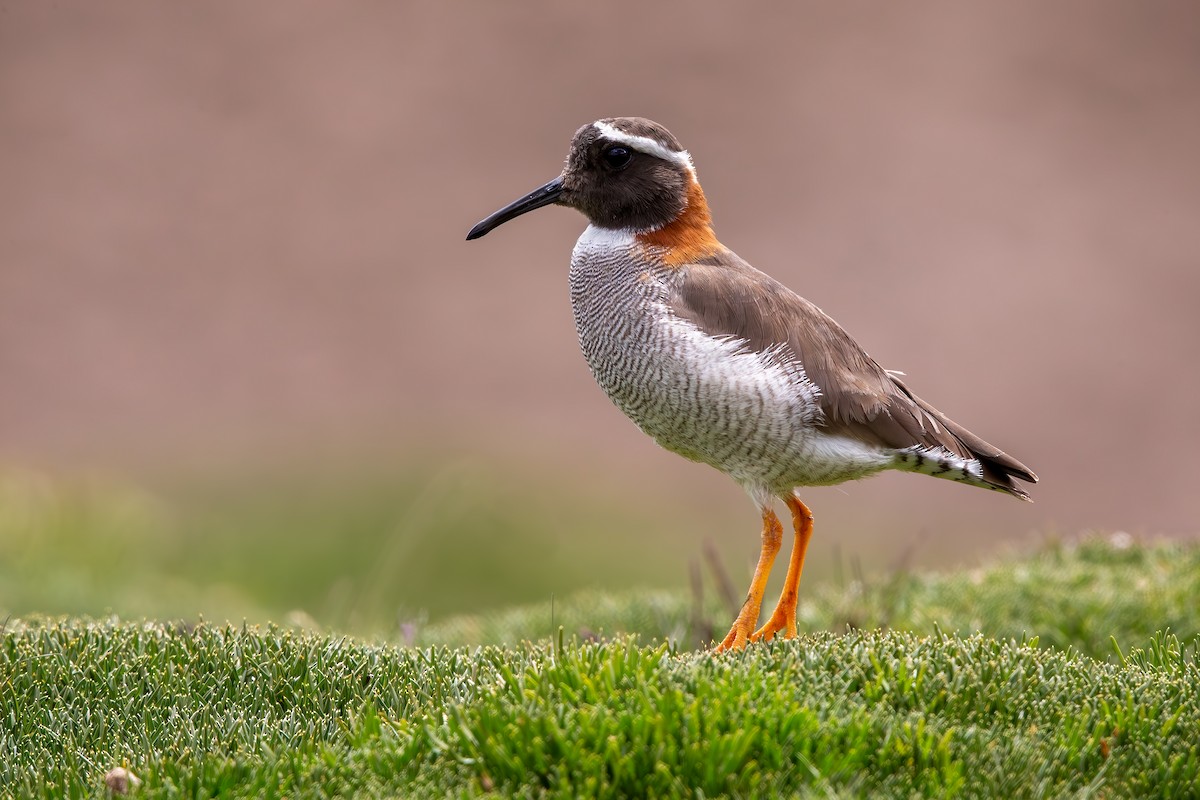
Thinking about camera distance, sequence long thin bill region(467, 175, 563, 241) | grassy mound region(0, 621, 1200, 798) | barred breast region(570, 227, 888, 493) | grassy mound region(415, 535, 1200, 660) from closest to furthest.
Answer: grassy mound region(0, 621, 1200, 798)
barred breast region(570, 227, 888, 493)
long thin bill region(467, 175, 563, 241)
grassy mound region(415, 535, 1200, 660)

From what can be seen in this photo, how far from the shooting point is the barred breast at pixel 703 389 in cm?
609

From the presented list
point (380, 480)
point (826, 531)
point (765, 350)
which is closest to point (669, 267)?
point (765, 350)

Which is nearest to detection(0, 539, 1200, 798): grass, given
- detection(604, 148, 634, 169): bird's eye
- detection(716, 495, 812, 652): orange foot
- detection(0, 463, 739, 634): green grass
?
detection(716, 495, 812, 652): orange foot

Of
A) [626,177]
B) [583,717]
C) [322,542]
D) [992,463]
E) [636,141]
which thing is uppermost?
[636,141]

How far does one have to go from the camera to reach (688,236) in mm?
6797

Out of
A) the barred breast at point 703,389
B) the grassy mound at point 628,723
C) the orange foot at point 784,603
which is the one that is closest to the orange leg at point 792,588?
the orange foot at point 784,603

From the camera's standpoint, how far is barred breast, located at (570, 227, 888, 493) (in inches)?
240

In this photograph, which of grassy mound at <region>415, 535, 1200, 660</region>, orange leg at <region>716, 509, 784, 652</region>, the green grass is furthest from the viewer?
the green grass

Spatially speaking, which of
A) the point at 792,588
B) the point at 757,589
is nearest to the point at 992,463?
the point at 792,588

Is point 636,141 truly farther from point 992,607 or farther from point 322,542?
point 322,542

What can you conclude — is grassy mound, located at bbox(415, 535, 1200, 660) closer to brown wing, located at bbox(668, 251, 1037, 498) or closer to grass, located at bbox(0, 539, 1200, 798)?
brown wing, located at bbox(668, 251, 1037, 498)

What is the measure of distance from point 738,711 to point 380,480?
8.79 metres

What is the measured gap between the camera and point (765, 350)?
6227mm

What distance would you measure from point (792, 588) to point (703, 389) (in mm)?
1227
